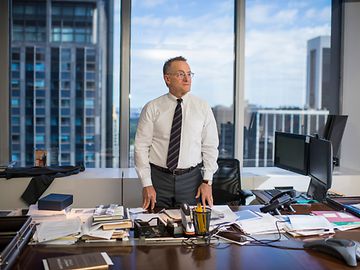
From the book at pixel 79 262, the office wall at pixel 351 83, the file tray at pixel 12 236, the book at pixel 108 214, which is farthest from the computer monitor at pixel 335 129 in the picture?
the file tray at pixel 12 236

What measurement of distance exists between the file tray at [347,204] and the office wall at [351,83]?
6.58ft

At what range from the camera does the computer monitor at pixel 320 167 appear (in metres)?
2.40

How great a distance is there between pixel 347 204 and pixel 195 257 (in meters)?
1.20

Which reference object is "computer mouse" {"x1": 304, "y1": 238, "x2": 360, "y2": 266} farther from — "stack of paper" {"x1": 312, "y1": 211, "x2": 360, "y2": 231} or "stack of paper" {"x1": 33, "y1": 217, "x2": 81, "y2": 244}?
"stack of paper" {"x1": 33, "y1": 217, "x2": 81, "y2": 244}

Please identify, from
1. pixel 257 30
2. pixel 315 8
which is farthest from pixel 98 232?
pixel 315 8

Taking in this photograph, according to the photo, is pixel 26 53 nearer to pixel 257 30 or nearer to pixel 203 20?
pixel 203 20

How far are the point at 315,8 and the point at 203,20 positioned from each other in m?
1.32

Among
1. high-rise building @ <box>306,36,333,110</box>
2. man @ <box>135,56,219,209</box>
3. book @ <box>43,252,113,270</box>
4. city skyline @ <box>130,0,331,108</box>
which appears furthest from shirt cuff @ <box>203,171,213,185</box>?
high-rise building @ <box>306,36,333,110</box>

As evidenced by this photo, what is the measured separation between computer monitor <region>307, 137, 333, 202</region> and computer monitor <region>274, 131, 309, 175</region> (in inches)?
3.2

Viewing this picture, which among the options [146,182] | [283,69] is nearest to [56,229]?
[146,182]

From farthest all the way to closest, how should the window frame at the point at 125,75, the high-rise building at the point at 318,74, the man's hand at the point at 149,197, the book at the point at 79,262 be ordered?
1. the high-rise building at the point at 318,74
2. the window frame at the point at 125,75
3. the man's hand at the point at 149,197
4. the book at the point at 79,262

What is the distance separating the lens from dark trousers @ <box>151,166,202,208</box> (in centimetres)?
259

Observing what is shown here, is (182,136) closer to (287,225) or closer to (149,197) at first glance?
(149,197)

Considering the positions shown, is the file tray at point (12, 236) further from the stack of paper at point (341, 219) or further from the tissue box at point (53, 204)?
the stack of paper at point (341, 219)
